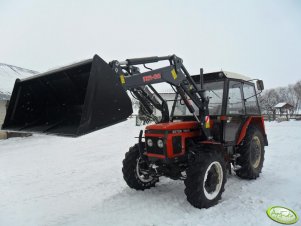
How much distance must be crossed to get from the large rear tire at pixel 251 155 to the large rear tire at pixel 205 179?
106 centimetres

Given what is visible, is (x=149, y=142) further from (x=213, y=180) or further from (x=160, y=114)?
(x=213, y=180)

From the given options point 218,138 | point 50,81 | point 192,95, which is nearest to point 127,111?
point 192,95

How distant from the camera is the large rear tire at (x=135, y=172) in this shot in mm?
4473

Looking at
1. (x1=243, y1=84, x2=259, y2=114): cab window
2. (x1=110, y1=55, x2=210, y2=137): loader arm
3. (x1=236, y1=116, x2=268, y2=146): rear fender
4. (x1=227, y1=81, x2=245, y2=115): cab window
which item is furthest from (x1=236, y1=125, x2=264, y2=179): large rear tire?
(x1=110, y1=55, x2=210, y2=137): loader arm

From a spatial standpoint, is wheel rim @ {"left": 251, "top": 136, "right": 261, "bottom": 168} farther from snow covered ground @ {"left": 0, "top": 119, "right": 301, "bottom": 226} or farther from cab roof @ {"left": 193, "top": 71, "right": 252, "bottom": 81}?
cab roof @ {"left": 193, "top": 71, "right": 252, "bottom": 81}

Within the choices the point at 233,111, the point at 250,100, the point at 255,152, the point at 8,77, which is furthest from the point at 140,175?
the point at 8,77

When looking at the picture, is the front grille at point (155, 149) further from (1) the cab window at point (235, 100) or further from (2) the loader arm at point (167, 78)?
(1) the cab window at point (235, 100)

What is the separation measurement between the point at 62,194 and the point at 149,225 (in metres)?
2.11

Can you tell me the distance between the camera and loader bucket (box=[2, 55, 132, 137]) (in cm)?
303

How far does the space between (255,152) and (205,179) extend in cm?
202

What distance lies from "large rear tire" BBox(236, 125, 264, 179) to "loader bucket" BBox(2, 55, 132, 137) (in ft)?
8.85

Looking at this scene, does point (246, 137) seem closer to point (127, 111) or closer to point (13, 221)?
point (127, 111)

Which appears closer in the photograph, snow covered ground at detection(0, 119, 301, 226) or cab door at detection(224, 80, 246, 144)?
snow covered ground at detection(0, 119, 301, 226)

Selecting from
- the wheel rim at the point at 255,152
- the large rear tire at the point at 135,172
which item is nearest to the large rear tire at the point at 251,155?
the wheel rim at the point at 255,152
